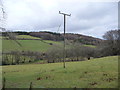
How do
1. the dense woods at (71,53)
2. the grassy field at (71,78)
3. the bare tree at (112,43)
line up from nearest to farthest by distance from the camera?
the grassy field at (71,78), the bare tree at (112,43), the dense woods at (71,53)

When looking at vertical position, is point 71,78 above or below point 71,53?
below

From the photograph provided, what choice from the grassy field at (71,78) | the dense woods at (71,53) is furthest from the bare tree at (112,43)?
the grassy field at (71,78)

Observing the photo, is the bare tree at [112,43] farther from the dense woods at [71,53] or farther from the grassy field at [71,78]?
the grassy field at [71,78]

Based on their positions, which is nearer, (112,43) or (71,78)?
(71,78)

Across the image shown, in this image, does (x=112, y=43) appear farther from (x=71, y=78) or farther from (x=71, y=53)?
(x=71, y=78)

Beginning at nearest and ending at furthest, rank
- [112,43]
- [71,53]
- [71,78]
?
[71,78], [112,43], [71,53]

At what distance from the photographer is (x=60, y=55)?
288 feet

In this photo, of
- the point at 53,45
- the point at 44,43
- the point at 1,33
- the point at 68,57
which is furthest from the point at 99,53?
the point at 1,33

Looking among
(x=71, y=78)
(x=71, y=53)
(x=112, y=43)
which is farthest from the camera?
(x=71, y=53)

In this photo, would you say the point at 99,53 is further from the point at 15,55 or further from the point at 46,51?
the point at 15,55

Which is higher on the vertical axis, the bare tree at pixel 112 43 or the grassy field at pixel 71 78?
the bare tree at pixel 112 43

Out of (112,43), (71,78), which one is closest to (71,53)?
(112,43)

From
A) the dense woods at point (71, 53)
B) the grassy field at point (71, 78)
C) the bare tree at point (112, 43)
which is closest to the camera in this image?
the grassy field at point (71, 78)

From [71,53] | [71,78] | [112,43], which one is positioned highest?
[112,43]
